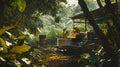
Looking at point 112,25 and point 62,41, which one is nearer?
point 112,25

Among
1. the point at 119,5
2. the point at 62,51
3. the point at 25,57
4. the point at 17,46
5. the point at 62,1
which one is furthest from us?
the point at 62,1

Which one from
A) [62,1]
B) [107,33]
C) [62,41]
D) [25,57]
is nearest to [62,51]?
[62,41]

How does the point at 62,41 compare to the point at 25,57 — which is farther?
the point at 62,41

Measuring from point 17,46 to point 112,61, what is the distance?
13.3 feet

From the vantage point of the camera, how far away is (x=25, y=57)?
Answer: 10.7 ft

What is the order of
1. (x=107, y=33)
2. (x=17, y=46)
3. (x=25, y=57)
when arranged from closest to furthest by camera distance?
(x=17, y=46) → (x=25, y=57) → (x=107, y=33)

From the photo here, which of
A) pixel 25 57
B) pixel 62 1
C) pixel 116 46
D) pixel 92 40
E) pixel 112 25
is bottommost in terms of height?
pixel 25 57

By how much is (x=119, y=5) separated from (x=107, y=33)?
125 centimetres

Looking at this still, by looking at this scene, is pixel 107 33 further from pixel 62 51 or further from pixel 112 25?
pixel 62 51

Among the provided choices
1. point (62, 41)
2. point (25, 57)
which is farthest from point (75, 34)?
point (25, 57)

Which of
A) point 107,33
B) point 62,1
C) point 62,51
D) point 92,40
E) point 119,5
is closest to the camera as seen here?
point 119,5

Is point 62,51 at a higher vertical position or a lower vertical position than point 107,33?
higher

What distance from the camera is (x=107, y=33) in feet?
23.4

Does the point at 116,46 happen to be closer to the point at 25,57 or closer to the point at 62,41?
the point at 25,57
